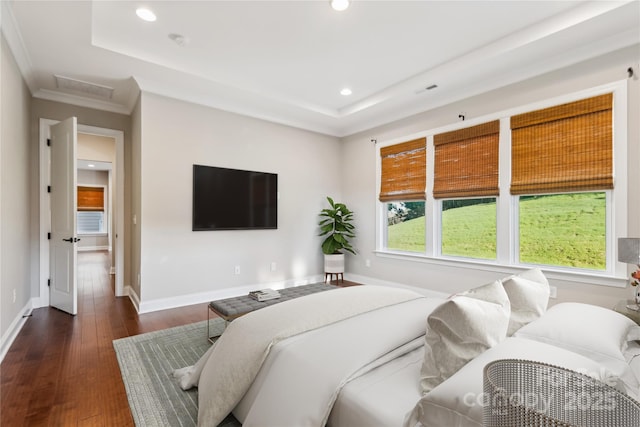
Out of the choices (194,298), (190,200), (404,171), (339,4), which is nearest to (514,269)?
(404,171)

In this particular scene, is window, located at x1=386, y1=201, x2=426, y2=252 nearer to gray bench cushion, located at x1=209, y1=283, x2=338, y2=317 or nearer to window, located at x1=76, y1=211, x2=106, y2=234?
gray bench cushion, located at x1=209, y1=283, x2=338, y2=317

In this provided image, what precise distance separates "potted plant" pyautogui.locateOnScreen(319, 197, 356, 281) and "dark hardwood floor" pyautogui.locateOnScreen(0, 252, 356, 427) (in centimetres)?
212

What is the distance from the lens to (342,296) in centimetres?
216

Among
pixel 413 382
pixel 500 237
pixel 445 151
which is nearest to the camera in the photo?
pixel 413 382

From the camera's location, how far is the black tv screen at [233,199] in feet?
13.7

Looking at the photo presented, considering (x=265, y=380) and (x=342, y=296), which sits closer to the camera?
(x=265, y=380)

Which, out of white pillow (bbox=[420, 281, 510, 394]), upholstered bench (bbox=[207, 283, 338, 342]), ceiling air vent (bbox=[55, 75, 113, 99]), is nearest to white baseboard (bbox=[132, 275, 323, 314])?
upholstered bench (bbox=[207, 283, 338, 342])

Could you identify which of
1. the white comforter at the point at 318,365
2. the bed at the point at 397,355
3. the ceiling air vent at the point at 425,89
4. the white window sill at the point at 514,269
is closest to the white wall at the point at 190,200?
the white window sill at the point at 514,269

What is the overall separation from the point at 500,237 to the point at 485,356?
3.04 meters

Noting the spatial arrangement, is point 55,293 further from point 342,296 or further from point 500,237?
point 500,237

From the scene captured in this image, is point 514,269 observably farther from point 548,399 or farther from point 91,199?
point 91,199

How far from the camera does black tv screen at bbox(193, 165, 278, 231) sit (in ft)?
13.7

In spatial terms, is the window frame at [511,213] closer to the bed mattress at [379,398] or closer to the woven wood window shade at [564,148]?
the woven wood window shade at [564,148]

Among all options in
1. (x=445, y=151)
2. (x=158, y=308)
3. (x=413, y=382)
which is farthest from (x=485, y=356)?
(x=158, y=308)
